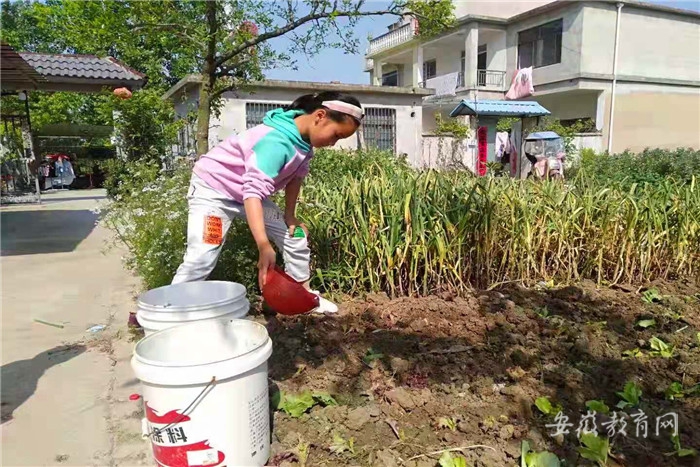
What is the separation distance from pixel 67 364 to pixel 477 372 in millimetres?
2265

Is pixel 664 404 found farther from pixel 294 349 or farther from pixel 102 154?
pixel 102 154

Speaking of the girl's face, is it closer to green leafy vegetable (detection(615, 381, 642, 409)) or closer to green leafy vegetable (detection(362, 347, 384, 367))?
green leafy vegetable (detection(362, 347, 384, 367))

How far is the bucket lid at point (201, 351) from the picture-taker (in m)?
1.62

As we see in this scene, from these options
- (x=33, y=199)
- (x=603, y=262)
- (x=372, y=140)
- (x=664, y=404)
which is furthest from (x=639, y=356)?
(x=33, y=199)

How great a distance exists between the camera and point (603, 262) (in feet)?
13.0

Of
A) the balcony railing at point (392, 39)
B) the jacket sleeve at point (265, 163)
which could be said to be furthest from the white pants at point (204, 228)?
the balcony railing at point (392, 39)

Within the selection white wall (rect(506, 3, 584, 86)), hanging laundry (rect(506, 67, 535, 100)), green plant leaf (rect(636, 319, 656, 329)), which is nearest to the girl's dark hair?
green plant leaf (rect(636, 319, 656, 329))

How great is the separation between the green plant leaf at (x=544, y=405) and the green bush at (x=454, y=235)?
4.54 ft

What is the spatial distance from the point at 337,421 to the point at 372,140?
11292 millimetres

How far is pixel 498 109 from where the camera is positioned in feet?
43.2

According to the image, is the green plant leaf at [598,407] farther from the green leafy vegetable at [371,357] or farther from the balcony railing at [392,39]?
the balcony railing at [392,39]

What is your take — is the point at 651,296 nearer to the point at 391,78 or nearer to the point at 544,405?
the point at 544,405

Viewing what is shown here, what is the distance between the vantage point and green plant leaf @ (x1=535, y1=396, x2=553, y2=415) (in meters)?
2.17

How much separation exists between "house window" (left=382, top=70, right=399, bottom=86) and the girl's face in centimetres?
3026
